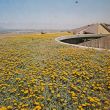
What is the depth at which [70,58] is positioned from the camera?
13.8m

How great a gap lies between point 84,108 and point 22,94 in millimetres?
2275

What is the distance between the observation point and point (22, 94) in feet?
26.3

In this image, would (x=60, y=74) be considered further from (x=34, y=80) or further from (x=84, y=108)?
(x=84, y=108)

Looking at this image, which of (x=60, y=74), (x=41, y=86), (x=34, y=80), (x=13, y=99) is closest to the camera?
(x=13, y=99)

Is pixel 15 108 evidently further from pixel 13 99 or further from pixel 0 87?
pixel 0 87

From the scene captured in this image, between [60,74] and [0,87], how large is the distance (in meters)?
2.82

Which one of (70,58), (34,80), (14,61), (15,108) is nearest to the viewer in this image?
(15,108)

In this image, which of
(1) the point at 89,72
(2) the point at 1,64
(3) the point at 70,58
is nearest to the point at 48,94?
(1) the point at 89,72

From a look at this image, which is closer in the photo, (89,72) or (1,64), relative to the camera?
(89,72)

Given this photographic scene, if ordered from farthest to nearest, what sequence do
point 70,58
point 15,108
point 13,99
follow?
point 70,58, point 13,99, point 15,108

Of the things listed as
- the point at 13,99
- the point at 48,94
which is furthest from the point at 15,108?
the point at 48,94

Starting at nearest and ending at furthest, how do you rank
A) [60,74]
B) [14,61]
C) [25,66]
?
[60,74] < [25,66] < [14,61]

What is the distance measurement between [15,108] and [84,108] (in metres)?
2.11

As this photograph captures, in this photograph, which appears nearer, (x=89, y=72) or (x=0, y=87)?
(x=0, y=87)
